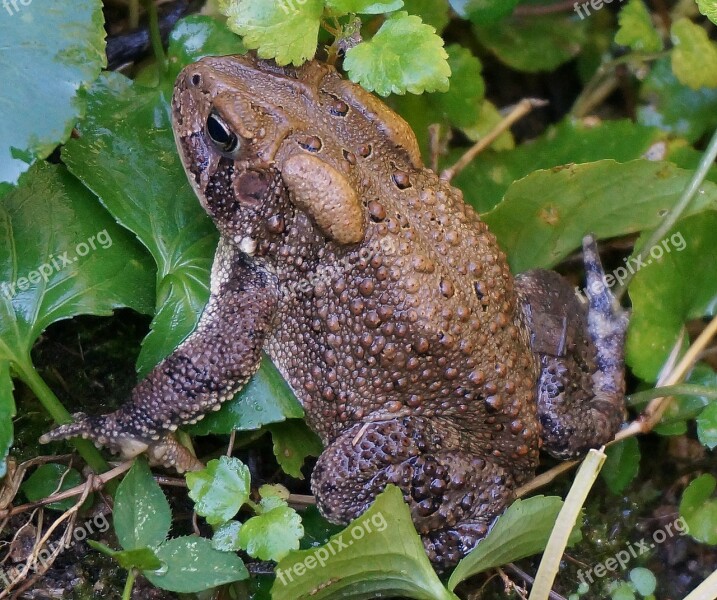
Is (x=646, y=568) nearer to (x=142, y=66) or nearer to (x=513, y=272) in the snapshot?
(x=513, y=272)

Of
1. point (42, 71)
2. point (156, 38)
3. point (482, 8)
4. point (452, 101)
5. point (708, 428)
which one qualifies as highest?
point (42, 71)

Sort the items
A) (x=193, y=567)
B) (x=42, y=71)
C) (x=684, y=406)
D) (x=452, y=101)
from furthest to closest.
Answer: (x=452, y=101) < (x=684, y=406) < (x=193, y=567) < (x=42, y=71)

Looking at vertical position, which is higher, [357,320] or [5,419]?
[5,419]

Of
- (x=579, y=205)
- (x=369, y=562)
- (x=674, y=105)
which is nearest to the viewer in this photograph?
(x=369, y=562)

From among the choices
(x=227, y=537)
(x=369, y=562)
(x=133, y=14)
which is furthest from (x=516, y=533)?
(x=133, y=14)

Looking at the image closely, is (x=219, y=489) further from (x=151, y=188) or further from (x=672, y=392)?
(x=672, y=392)

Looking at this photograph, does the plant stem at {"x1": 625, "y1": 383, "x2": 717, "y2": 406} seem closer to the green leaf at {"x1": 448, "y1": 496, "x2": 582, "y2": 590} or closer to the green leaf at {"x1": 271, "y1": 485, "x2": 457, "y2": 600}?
the green leaf at {"x1": 448, "y1": 496, "x2": 582, "y2": 590}

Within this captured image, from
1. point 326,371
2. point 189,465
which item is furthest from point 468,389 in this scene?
point 189,465
